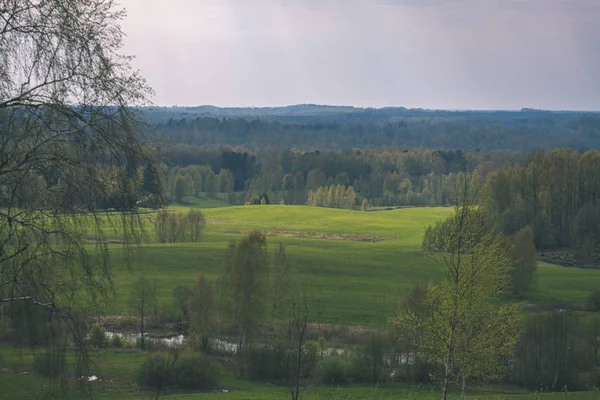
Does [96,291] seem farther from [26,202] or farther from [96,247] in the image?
[26,202]

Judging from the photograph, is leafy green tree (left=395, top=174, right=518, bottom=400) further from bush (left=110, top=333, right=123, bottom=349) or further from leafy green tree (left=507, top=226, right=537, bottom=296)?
leafy green tree (left=507, top=226, right=537, bottom=296)

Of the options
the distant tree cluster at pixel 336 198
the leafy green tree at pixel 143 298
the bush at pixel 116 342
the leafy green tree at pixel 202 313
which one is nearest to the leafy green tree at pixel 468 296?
the leafy green tree at pixel 202 313

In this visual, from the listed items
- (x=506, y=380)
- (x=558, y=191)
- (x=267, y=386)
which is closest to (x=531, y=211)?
(x=558, y=191)

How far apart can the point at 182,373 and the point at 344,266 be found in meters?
39.7

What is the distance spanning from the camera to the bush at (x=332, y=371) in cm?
3481

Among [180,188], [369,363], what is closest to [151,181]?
[369,363]

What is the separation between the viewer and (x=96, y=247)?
8328 millimetres

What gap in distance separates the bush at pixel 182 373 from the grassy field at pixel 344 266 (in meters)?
4.90

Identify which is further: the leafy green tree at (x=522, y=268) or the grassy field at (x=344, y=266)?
the leafy green tree at (x=522, y=268)

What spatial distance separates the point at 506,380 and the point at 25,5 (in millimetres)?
34772

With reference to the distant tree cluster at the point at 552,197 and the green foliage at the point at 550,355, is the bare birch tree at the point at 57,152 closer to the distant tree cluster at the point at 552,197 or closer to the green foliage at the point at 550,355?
the green foliage at the point at 550,355

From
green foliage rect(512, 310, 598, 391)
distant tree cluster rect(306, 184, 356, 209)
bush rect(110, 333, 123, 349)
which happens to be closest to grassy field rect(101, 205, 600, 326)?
bush rect(110, 333, 123, 349)

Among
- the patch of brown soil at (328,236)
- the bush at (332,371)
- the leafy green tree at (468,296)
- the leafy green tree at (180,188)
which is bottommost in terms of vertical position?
the patch of brown soil at (328,236)

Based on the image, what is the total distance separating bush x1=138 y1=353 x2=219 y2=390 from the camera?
3177 centimetres
